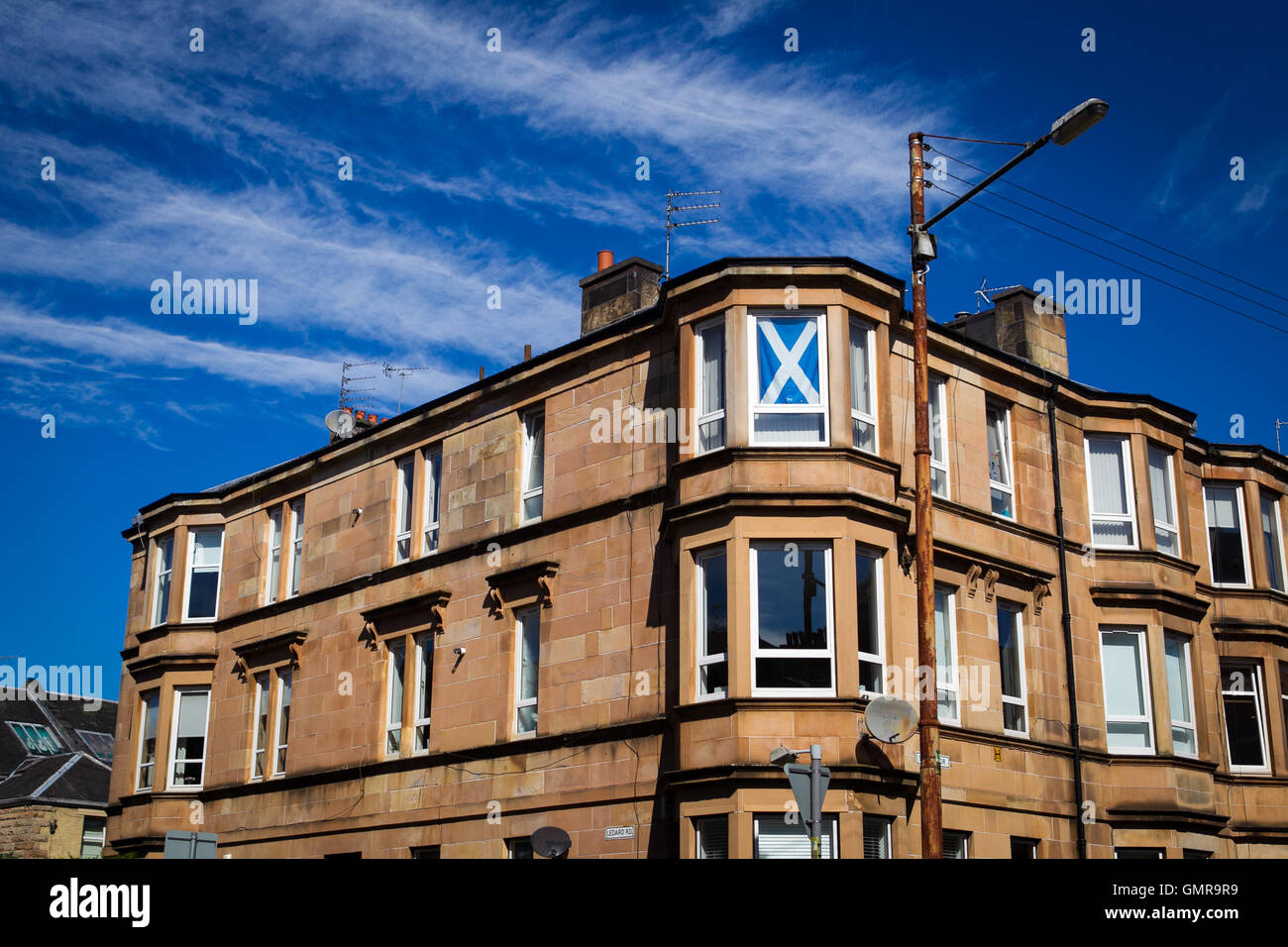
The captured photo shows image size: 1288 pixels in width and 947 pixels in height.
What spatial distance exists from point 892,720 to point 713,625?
10.2 feet

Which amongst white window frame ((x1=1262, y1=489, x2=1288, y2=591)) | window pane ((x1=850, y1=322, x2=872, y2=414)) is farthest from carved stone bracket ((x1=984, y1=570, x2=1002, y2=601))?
white window frame ((x1=1262, y1=489, x2=1288, y2=591))

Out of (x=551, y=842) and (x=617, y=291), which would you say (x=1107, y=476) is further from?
(x=551, y=842)

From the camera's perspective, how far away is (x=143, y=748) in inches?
1244

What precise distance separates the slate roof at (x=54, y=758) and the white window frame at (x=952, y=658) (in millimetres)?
36701

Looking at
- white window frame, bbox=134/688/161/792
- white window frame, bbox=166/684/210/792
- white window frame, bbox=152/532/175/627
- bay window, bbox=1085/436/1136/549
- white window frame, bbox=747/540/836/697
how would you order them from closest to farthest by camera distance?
white window frame, bbox=747/540/836/697
bay window, bbox=1085/436/1136/549
white window frame, bbox=166/684/210/792
white window frame, bbox=134/688/161/792
white window frame, bbox=152/532/175/627

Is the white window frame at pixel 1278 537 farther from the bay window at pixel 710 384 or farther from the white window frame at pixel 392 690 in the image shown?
the white window frame at pixel 392 690

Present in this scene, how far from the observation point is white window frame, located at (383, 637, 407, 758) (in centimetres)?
2617

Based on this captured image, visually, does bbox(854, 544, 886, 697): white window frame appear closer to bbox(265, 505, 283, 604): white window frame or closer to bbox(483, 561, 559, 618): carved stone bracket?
bbox(483, 561, 559, 618): carved stone bracket

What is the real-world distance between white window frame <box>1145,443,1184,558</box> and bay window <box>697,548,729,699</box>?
10.5m

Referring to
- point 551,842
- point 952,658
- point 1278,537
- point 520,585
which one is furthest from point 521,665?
point 1278,537
